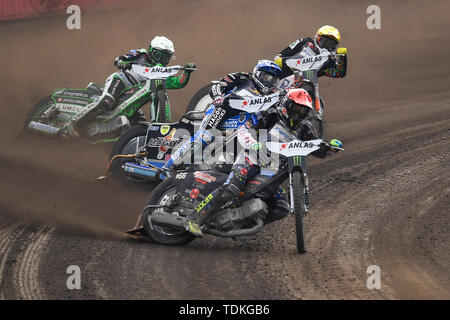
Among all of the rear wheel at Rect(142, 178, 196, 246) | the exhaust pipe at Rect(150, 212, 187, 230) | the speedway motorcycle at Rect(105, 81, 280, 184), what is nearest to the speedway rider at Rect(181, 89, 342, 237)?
the exhaust pipe at Rect(150, 212, 187, 230)

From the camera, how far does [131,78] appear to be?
13.6 m

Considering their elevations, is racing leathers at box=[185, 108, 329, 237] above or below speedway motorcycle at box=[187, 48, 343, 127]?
below

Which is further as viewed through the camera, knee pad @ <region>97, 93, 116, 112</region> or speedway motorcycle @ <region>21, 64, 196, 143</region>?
knee pad @ <region>97, 93, 116, 112</region>

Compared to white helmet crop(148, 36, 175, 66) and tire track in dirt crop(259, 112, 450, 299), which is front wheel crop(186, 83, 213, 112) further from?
tire track in dirt crop(259, 112, 450, 299)

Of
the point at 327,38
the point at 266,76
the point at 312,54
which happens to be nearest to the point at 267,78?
the point at 266,76

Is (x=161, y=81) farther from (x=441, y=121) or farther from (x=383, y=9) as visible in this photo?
(x=383, y=9)

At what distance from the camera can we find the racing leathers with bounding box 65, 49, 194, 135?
13.3m

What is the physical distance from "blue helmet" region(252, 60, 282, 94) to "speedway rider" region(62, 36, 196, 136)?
2788mm

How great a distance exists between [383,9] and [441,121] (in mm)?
7377

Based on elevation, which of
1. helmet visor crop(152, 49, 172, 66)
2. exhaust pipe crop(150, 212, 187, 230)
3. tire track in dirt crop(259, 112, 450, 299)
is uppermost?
helmet visor crop(152, 49, 172, 66)

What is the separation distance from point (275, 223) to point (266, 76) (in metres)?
2.03

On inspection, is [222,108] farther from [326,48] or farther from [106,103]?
[106,103]

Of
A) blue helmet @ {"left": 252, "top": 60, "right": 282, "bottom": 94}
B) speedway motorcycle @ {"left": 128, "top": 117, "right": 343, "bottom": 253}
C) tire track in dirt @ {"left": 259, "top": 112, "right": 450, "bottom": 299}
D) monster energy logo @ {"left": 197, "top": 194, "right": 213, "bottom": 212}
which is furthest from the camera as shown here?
blue helmet @ {"left": 252, "top": 60, "right": 282, "bottom": 94}

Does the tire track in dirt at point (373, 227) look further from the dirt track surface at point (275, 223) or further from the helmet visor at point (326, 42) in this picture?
the helmet visor at point (326, 42)
